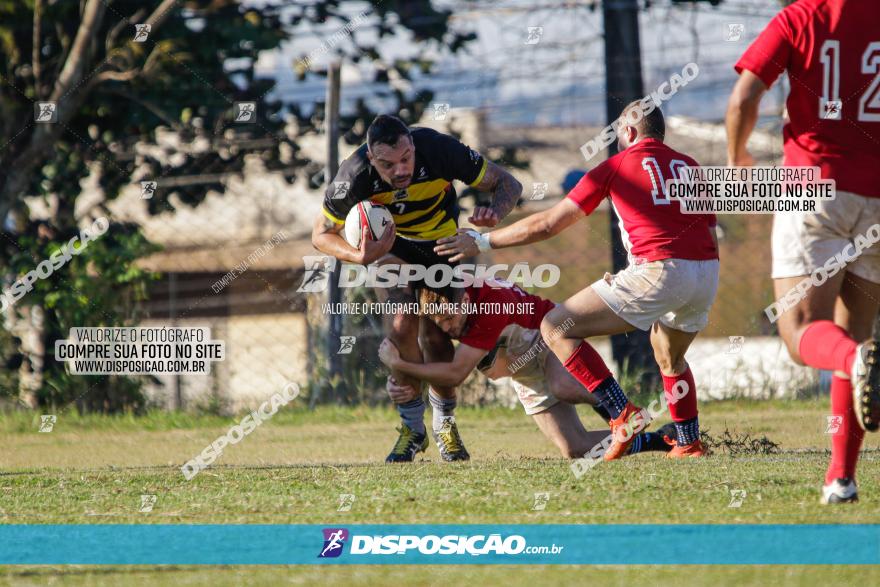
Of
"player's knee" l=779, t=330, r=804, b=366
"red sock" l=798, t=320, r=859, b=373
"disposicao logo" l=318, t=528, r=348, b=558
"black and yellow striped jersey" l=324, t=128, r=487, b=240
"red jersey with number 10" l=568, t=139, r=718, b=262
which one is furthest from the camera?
"black and yellow striped jersey" l=324, t=128, r=487, b=240

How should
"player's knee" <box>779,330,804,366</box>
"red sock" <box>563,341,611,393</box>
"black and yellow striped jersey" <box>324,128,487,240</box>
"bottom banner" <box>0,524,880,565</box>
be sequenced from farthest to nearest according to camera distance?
"black and yellow striped jersey" <box>324,128,487,240</box> → "red sock" <box>563,341,611,393</box> → "player's knee" <box>779,330,804,366</box> → "bottom banner" <box>0,524,880,565</box>

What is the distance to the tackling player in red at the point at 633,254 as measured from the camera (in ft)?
20.1

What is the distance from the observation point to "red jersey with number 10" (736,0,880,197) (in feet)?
15.1

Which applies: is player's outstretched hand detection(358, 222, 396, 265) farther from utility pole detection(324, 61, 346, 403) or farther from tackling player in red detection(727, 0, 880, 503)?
utility pole detection(324, 61, 346, 403)

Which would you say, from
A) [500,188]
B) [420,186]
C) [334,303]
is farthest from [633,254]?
[334,303]

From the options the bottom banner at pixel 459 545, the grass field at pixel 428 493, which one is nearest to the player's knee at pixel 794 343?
the grass field at pixel 428 493

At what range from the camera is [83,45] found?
38.2 feet

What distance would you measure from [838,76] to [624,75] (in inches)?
252

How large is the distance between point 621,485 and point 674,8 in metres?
7.19

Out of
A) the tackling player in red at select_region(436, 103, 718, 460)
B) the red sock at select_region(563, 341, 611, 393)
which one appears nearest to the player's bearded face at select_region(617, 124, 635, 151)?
the tackling player in red at select_region(436, 103, 718, 460)

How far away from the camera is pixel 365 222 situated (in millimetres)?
6691

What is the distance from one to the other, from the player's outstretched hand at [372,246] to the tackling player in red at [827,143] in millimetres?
2594

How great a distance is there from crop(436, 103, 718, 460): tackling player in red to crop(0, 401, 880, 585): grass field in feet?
1.98

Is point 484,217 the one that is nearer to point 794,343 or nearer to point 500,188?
point 500,188
